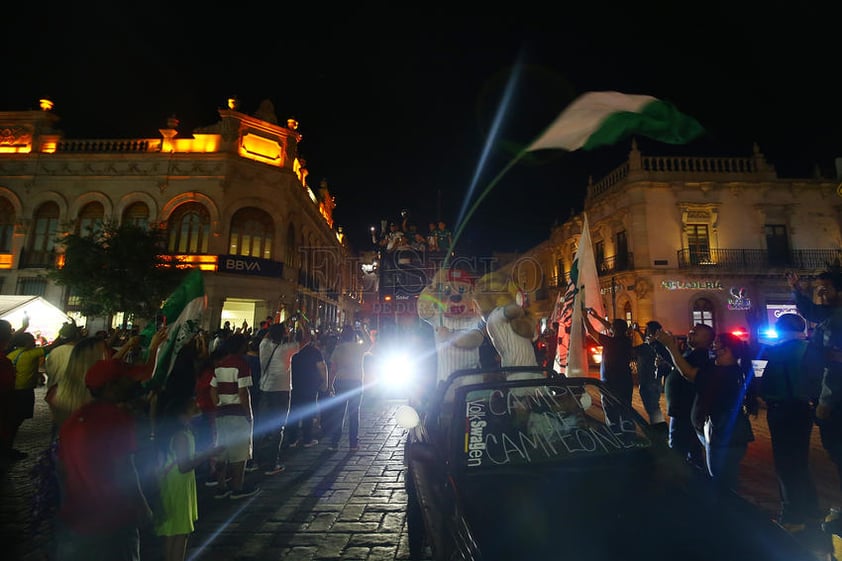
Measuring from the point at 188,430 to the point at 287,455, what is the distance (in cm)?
405

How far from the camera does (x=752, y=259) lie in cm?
2311

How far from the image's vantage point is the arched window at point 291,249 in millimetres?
27594

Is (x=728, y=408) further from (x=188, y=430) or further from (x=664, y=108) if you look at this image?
(x=188, y=430)

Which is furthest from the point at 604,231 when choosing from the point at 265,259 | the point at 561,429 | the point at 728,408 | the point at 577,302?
the point at 561,429

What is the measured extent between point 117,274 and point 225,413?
1910 centimetres

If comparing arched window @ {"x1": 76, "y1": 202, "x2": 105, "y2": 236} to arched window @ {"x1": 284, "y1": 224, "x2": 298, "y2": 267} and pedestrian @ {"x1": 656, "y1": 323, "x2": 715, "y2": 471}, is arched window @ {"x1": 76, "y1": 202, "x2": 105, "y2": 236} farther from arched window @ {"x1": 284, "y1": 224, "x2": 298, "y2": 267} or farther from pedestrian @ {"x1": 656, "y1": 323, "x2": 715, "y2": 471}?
pedestrian @ {"x1": 656, "y1": 323, "x2": 715, "y2": 471}

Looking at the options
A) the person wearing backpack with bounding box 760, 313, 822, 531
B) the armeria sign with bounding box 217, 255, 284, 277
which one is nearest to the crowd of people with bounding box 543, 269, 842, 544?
the person wearing backpack with bounding box 760, 313, 822, 531

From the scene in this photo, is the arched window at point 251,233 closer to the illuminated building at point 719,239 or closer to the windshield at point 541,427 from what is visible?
the illuminated building at point 719,239

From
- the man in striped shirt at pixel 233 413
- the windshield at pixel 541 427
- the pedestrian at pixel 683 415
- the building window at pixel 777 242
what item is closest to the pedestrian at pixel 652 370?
the pedestrian at pixel 683 415

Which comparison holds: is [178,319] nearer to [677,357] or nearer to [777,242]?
[677,357]

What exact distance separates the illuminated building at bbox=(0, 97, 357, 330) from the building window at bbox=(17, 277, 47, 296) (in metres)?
0.05

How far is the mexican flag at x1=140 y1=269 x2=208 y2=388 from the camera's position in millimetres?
4180

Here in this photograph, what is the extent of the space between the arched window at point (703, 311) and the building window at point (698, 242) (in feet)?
7.75

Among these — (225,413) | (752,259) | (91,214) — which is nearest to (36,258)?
(91,214)
